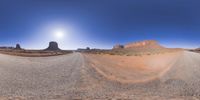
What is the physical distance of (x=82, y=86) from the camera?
48.0 feet

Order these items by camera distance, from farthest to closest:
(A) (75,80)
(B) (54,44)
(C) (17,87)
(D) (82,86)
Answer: (B) (54,44) < (A) (75,80) < (D) (82,86) < (C) (17,87)

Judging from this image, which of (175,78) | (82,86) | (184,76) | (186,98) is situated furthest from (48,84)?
(184,76)

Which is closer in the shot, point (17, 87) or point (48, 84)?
point (17, 87)

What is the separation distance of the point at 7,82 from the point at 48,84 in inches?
107

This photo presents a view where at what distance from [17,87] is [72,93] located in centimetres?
371

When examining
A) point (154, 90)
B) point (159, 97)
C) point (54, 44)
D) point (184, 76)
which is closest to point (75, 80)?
point (154, 90)

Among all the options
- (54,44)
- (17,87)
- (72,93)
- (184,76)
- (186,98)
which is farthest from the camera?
(54,44)

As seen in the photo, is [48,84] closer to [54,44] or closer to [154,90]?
[154,90]

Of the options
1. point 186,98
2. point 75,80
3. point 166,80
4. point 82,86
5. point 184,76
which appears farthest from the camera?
point 184,76

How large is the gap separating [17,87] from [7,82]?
1.56m

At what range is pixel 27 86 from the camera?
1410cm

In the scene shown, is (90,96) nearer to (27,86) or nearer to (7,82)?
(27,86)

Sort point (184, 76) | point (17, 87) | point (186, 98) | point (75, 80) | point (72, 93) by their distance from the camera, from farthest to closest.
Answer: point (184, 76)
point (75, 80)
point (17, 87)
point (72, 93)
point (186, 98)

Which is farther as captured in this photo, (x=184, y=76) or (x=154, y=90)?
(x=184, y=76)
